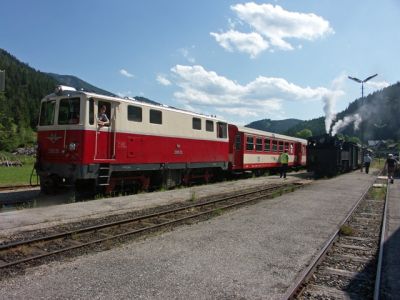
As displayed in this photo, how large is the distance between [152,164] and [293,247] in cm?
864

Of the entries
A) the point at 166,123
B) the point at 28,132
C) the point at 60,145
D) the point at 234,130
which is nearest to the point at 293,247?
the point at 60,145

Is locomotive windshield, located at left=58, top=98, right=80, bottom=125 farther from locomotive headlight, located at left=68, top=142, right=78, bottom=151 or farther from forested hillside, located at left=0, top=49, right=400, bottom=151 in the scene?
forested hillside, located at left=0, top=49, right=400, bottom=151

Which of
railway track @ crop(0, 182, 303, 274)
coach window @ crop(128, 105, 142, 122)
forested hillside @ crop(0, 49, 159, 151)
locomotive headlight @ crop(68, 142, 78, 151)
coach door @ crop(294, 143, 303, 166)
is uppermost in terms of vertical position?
forested hillside @ crop(0, 49, 159, 151)

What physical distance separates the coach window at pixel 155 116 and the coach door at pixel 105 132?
2081 mm

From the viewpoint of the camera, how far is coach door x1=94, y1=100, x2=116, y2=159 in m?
12.7

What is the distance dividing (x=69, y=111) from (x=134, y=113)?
2.35m

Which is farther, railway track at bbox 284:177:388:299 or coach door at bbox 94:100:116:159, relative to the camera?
coach door at bbox 94:100:116:159

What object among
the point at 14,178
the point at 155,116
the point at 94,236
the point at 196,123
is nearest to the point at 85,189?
the point at 155,116

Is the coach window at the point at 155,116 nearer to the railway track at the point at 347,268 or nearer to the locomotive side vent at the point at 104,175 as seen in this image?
the locomotive side vent at the point at 104,175

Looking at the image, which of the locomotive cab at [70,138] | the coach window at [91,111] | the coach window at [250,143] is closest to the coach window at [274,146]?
the coach window at [250,143]

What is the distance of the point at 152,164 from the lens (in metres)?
15.3

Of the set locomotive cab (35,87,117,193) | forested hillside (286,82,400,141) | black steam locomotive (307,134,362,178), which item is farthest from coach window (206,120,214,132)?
forested hillside (286,82,400,141)

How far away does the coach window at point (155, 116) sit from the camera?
15.1 meters

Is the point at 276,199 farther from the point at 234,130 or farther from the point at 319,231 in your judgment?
the point at 234,130
